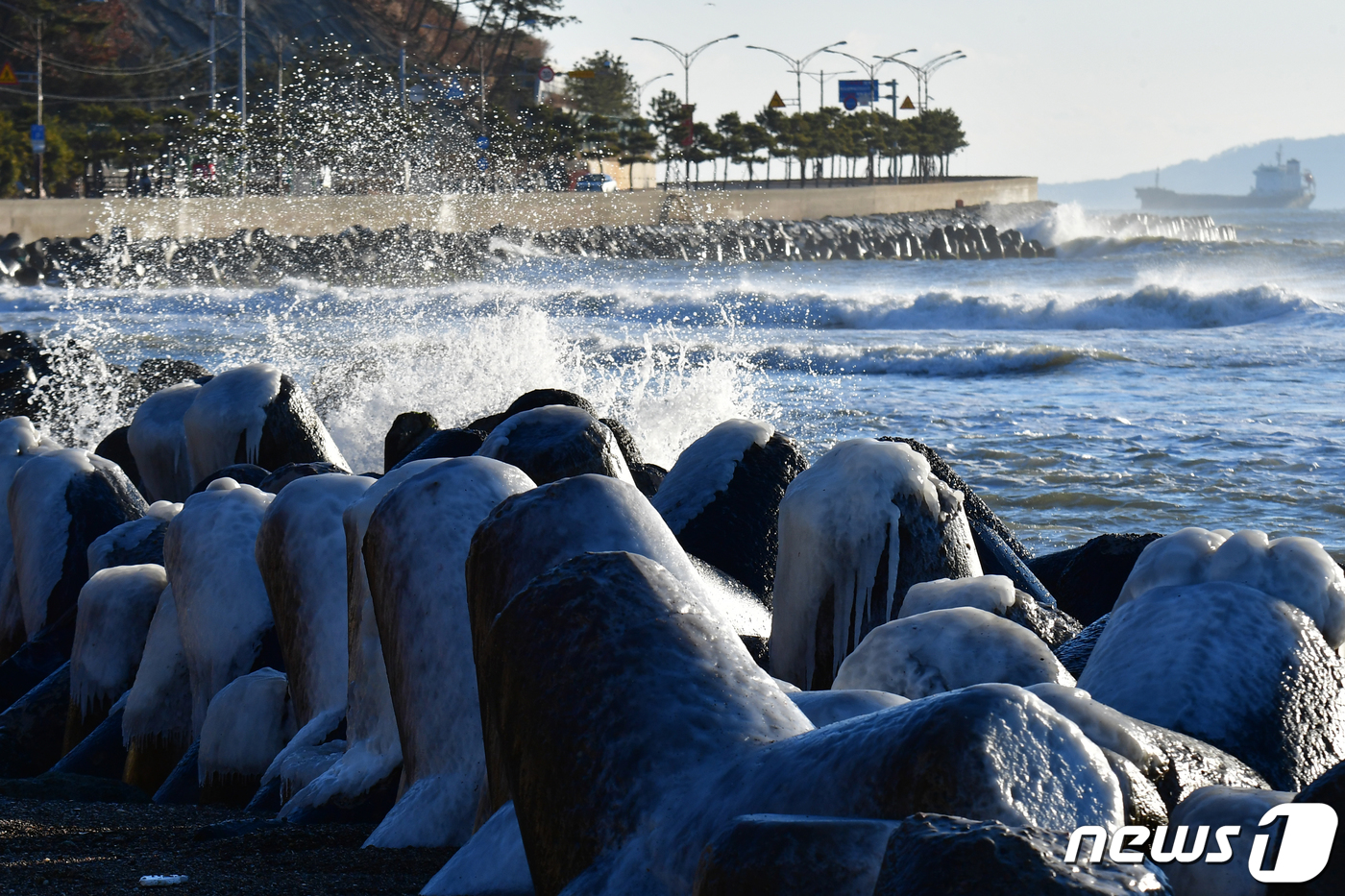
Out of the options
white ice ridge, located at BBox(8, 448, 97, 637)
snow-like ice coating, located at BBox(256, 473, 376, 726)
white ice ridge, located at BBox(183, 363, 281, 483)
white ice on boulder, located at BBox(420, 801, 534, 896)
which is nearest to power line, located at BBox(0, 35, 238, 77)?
white ice ridge, located at BBox(183, 363, 281, 483)

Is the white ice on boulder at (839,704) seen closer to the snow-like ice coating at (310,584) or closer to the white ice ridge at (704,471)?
the snow-like ice coating at (310,584)

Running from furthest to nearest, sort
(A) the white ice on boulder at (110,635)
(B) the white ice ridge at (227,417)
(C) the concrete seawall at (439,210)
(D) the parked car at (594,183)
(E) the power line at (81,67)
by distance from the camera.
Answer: (D) the parked car at (594,183) → (E) the power line at (81,67) → (C) the concrete seawall at (439,210) → (B) the white ice ridge at (227,417) → (A) the white ice on boulder at (110,635)

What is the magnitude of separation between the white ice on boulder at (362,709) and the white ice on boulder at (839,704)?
44.6 inches

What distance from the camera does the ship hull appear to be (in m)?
163

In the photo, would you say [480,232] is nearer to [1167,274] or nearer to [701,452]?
[1167,274]

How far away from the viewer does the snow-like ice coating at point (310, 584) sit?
3.73m

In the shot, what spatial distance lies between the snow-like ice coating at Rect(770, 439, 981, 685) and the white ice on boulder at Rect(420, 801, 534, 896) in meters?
1.84

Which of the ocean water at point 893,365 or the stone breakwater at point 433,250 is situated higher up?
the stone breakwater at point 433,250

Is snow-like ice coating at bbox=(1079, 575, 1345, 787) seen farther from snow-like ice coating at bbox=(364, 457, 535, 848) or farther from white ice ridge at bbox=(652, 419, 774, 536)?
white ice ridge at bbox=(652, 419, 774, 536)

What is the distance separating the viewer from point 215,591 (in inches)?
168

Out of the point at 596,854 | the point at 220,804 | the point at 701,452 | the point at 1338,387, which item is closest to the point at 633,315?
the point at 1338,387

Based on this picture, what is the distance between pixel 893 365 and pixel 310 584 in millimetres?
14617

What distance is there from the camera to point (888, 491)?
407 centimetres

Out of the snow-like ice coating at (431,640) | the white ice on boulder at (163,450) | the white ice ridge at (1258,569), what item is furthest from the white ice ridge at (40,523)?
the white ice ridge at (1258,569)
